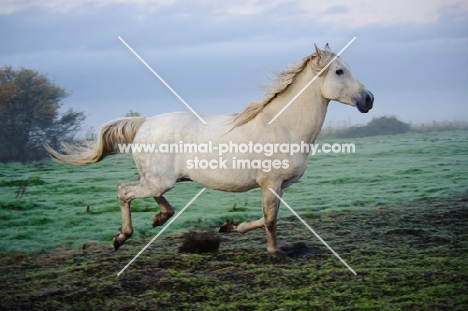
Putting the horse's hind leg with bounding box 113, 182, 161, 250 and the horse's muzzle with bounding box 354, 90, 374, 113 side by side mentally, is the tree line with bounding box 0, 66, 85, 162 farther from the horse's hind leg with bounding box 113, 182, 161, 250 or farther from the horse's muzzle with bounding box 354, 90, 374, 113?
the horse's muzzle with bounding box 354, 90, 374, 113

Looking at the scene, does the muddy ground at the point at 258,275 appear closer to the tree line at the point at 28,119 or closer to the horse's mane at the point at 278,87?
the horse's mane at the point at 278,87

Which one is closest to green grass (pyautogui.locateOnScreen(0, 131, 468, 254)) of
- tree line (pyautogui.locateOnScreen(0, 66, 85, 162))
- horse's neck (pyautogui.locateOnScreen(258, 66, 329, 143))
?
tree line (pyautogui.locateOnScreen(0, 66, 85, 162))

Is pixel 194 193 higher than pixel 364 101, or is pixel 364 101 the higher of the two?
pixel 364 101

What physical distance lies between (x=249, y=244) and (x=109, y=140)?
163 centimetres

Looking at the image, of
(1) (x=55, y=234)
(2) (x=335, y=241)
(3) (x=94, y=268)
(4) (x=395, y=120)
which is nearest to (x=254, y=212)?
(2) (x=335, y=241)

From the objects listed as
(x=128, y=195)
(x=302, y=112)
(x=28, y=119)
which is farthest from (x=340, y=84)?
(x=28, y=119)

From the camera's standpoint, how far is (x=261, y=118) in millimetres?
6227

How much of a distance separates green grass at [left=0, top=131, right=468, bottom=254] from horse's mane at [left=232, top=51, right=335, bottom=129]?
1.85 m

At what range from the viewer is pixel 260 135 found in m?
6.15

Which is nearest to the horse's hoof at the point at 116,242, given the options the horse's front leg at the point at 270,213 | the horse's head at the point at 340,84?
the horse's front leg at the point at 270,213

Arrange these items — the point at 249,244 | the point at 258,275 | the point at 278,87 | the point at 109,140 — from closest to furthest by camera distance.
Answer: the point at 258,275
the point at 278,87
the point at 109,140
the point at 249,244

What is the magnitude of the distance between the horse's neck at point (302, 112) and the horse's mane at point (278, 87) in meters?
0.05

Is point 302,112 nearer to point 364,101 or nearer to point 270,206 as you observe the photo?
point 364,101

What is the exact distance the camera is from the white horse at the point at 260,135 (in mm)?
6090
